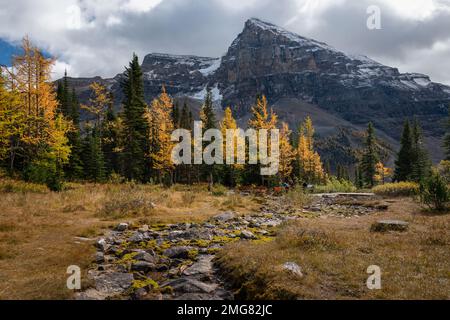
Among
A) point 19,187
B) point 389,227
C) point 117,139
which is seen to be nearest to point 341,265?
point 389,227

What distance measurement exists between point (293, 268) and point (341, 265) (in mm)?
1374

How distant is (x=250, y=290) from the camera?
6.38 meters

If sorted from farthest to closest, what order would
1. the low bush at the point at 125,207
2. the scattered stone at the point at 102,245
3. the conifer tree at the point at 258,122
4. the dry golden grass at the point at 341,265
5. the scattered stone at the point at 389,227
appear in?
1. the conifer tree at the point at 258,122
2. the low bush at the point at 125,207
3. the scattered stone at the point at 389,227
4. the scattered stone at the point at 102,245
5. the dry golden grass at the point at 341,265

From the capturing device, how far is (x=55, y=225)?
12438mm

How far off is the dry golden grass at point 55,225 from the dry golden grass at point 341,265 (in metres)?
3.74

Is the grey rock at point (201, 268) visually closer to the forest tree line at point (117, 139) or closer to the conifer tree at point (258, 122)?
the forest tree line at point (117, 139)

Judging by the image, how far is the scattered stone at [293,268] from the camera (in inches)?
263

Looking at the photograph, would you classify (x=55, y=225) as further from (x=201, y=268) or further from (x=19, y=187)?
(x=19, y=187)

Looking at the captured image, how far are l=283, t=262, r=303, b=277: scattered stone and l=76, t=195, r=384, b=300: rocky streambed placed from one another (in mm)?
133

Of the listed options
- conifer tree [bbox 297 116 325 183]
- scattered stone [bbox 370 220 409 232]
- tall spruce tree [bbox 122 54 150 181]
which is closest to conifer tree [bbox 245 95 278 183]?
tall spruce tree [bbox 122 54 150 181]

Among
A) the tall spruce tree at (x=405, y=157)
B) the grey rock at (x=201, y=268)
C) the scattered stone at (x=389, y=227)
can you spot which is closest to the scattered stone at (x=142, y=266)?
the grey rock at (x=201, y=268)
